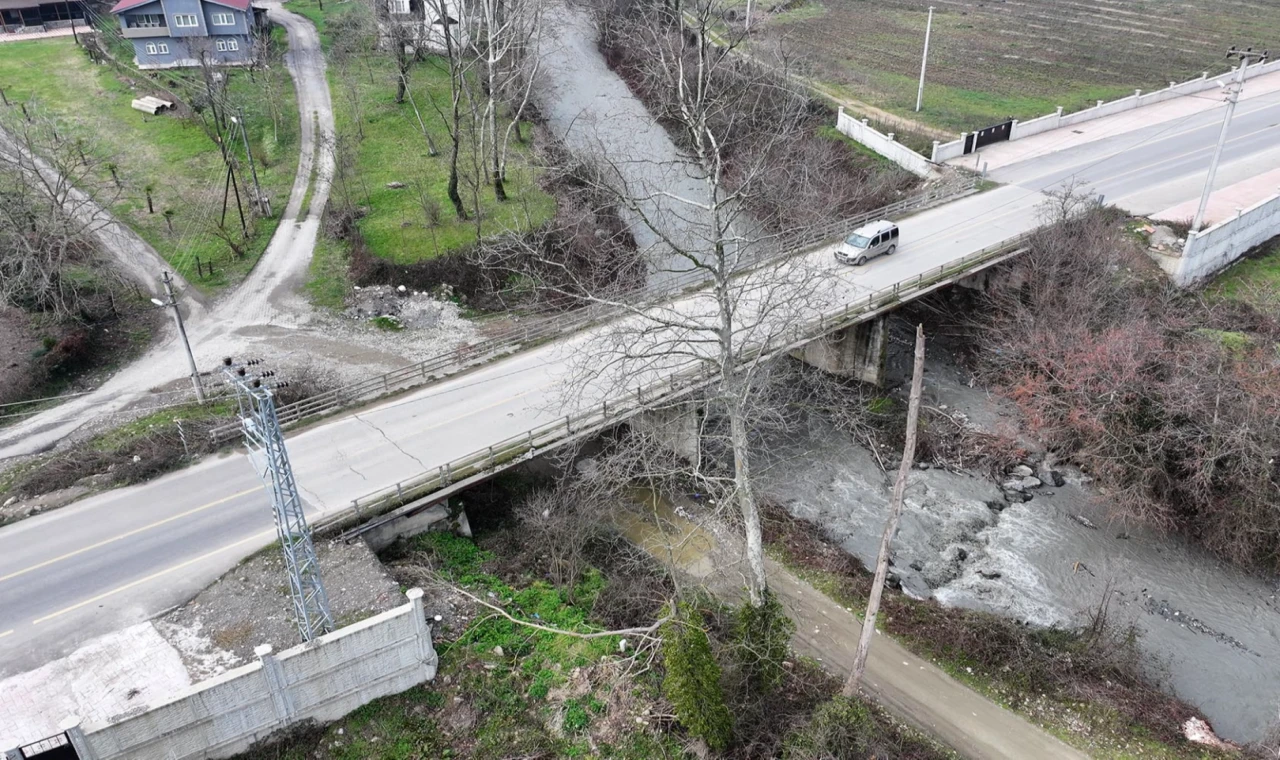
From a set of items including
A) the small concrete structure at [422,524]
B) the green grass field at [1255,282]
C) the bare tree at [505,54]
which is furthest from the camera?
the bare tree at [505,54]

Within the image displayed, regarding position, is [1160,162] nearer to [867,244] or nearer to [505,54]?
[867,244]

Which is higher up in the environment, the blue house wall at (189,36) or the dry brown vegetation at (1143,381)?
the blue house wall at (189,36)

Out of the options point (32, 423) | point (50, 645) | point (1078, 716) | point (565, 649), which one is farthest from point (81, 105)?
point (1078, 716)

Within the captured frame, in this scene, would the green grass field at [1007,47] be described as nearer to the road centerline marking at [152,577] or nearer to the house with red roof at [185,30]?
the house with red roof at [185,30]

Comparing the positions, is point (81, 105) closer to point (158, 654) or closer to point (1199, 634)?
point (158, 654)

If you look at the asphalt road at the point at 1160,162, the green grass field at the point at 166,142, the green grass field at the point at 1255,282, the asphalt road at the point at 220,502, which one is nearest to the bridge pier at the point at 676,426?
the asphalt road at the point at 220,502
